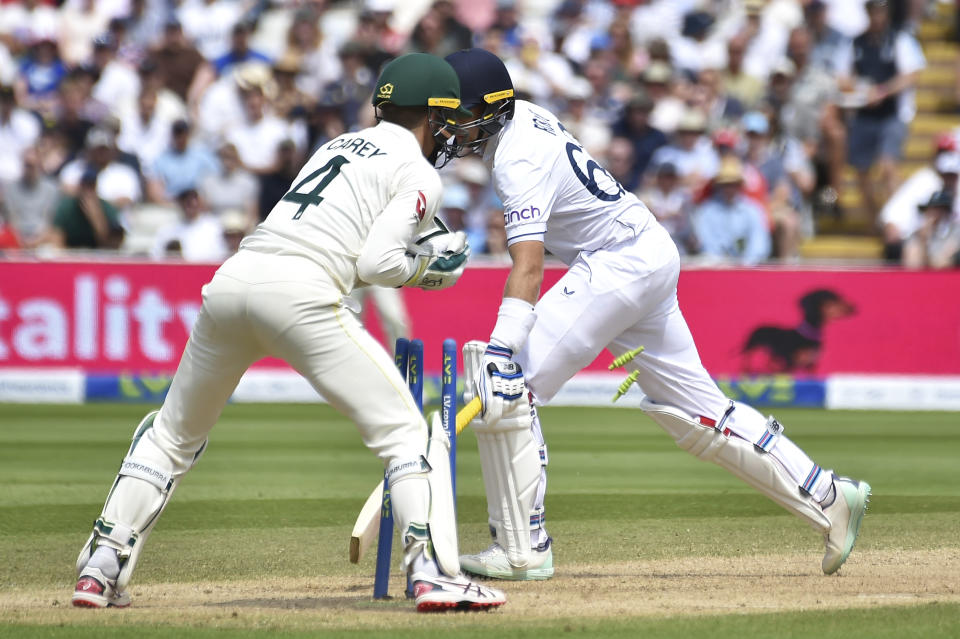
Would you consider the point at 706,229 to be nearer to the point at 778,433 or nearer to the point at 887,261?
the point at 887,261

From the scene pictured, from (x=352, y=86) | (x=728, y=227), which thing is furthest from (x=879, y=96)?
(x=352, y=86)

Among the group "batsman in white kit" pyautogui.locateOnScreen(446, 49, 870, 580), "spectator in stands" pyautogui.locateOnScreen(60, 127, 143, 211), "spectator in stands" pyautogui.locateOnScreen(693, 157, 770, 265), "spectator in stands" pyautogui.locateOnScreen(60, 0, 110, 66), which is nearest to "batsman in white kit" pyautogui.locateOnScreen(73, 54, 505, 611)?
"batsman in white kit" pyautogui.locateOnScreen(446, 49, 870, 580)

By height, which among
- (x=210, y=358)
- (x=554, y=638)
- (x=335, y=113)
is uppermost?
(x=210, y=358)

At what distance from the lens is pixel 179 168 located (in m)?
15.3

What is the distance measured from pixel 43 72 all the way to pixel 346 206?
12788 millimetres

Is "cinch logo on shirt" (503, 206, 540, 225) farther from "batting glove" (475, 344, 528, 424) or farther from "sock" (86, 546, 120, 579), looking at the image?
"sock" (86, 546, 120, 579)

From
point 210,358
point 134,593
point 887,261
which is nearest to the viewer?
point 210,358

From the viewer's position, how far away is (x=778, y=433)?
615 centimetres

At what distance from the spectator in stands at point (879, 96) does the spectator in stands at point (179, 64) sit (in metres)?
7.44

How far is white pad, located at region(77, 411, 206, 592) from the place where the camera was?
5.11m

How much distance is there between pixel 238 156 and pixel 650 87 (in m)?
4.68

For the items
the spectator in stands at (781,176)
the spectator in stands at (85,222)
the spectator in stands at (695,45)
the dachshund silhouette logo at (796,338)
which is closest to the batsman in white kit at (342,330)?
the dachshund silhouette logo at (796,338)

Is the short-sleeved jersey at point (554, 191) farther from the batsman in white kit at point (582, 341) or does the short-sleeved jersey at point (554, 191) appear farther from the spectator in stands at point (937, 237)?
the spectator in stands at point (937, 237)

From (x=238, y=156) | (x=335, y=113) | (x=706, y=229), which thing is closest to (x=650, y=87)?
(x=706, y=229)
